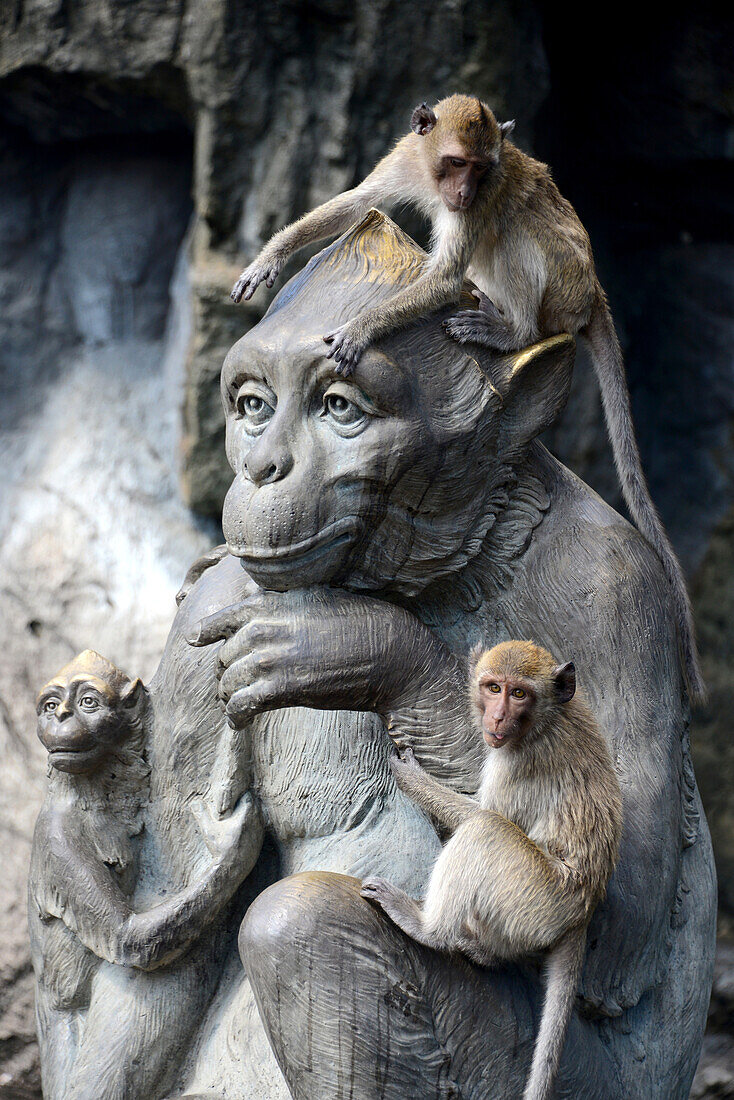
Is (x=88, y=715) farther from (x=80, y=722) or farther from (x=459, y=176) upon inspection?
(x=459, y=176)

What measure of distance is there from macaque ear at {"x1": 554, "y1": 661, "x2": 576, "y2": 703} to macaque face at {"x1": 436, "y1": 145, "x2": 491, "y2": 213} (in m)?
0.72

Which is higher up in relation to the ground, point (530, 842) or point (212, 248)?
point (212, 248)

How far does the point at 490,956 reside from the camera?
65.1 inches

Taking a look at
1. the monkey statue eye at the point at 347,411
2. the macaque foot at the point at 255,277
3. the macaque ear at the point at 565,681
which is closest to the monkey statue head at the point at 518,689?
the macaque ear at the point at 565,681

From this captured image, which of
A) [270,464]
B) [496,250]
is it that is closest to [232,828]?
[270,464]

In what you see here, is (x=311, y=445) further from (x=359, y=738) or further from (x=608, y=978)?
(x=608, y=978)

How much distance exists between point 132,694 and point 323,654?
42 centimetres

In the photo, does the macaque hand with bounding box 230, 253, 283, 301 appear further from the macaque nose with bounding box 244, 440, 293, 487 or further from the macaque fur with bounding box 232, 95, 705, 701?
the macaque nose with bounding box 244, 440, 293, 487

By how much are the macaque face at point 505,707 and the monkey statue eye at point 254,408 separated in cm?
46

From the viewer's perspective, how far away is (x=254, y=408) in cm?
178

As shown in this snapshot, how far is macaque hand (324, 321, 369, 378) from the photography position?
167 cm

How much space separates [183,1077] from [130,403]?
2422 mm

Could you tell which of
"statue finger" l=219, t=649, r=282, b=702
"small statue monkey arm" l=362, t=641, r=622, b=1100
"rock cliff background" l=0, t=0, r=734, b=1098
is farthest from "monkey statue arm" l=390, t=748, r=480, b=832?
"rock cliff background" l=0, t=0, r=734, b=1098

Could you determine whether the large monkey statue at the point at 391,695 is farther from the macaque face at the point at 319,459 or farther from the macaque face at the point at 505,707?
the macaque face at the point at 505,707
